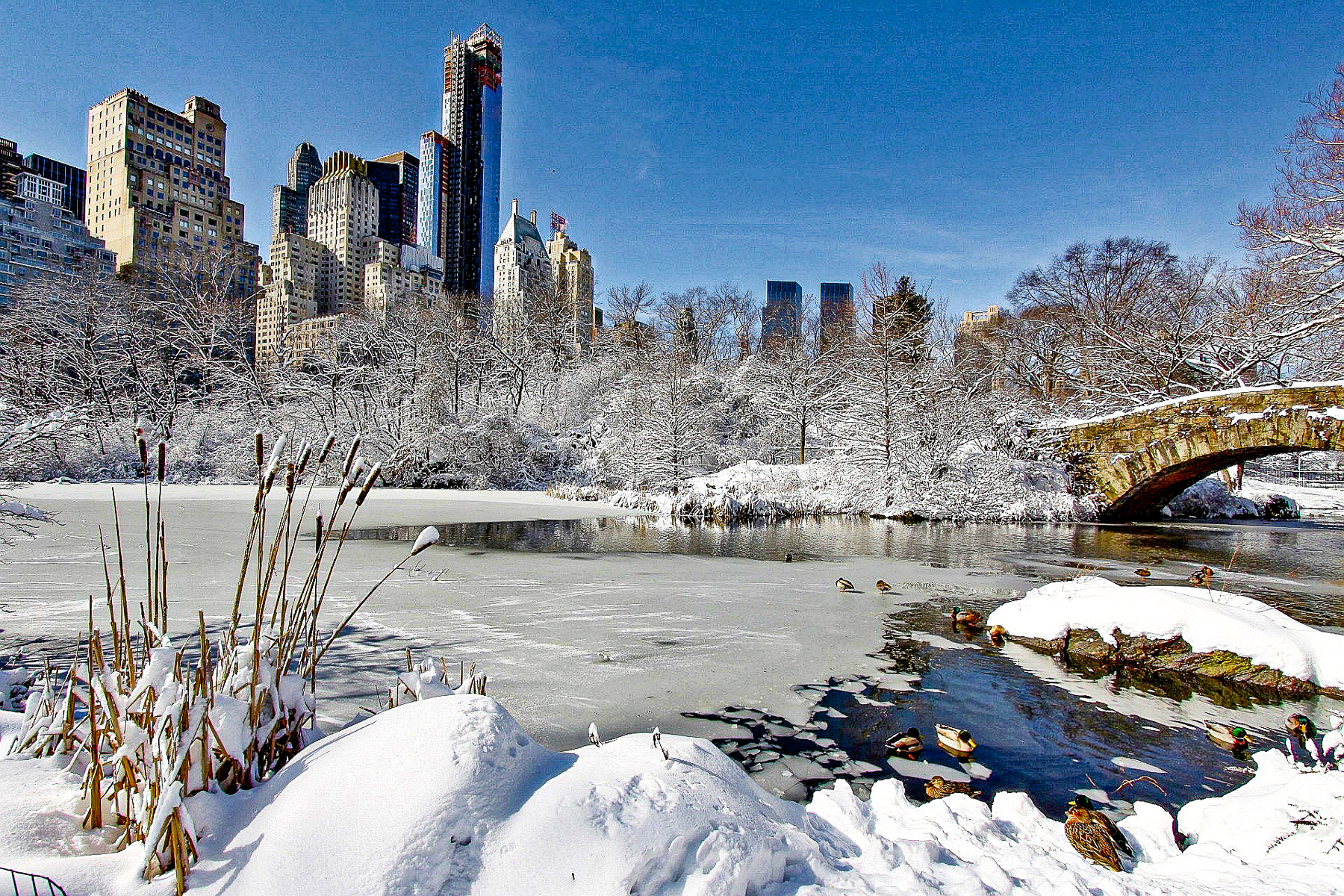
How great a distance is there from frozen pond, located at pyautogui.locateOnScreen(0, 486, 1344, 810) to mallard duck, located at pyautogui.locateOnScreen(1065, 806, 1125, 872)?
520mm

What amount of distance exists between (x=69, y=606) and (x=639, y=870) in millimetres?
5775

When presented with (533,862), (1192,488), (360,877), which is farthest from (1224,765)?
(1192,488)

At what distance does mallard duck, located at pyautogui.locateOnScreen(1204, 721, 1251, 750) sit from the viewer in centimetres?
370

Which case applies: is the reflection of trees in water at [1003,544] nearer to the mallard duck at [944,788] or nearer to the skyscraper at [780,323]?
the mallard duck at [944,788]

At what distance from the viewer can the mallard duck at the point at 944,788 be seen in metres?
2.97

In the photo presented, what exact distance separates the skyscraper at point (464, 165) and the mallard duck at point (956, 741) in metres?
114

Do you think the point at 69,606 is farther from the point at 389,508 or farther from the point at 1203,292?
the point at 1203,292

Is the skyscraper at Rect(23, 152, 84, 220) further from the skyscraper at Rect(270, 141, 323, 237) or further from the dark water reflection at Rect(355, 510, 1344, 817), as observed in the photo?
the dark water reflection at Rect(355, 510, 1344, 817)

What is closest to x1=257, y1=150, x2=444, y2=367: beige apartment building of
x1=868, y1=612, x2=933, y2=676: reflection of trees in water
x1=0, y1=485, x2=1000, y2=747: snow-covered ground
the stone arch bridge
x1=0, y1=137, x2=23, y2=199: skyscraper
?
x1=0, y1=137, x2=23, y2=199: skyscraper

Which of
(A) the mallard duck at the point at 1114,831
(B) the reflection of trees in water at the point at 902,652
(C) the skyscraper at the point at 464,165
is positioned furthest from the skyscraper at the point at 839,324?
(C) the skyscraper at the point at 464,165

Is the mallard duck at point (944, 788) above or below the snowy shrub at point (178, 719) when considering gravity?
below

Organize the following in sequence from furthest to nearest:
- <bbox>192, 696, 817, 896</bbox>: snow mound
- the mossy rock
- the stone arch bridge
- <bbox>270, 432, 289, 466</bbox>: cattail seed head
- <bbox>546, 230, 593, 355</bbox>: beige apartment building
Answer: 1. <bbox>546, 230, 593, 355</bbox>: beige apartment building
2. the stone arch bridge
3. the mossy rock
4. <bbox>270, 432, 289, 466</bbox>: cattail seed head
5. <bbox>192, 696, 817, 896</bbox>: snow mound

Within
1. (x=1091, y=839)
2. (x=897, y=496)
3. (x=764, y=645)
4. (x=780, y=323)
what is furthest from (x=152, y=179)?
(x=1091, y=839)

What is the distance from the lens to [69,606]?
5.09 m
